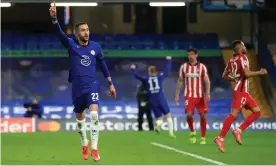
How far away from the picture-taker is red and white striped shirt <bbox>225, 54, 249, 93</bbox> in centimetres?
1655

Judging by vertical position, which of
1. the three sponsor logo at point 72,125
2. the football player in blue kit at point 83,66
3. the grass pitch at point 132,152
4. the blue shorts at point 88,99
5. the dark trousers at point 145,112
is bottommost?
the three sponsor logo at point 72,125

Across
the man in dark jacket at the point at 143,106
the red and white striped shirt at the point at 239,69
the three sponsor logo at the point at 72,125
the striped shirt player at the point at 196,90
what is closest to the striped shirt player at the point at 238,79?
the red and white striped shirt at the point at 239,69

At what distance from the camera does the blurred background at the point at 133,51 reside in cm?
3653

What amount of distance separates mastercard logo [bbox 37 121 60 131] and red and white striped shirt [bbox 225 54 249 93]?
13.7m

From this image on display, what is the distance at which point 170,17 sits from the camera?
1594 inches

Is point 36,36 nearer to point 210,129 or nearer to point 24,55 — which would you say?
point 24,55

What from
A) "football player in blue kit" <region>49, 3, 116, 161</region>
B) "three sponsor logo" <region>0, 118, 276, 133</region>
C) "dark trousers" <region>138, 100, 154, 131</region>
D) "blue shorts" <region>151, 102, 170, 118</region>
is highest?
"football player in blue kit" <region>49, 3, 116, 161</region>

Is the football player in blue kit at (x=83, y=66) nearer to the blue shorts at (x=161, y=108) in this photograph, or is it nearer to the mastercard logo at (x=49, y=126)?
the blue shorts at (x=161, y=108)

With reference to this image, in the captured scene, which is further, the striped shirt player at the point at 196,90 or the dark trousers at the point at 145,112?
the dark trousers at the point at 145,112

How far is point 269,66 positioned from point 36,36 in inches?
440

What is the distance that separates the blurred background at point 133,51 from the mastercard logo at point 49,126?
609cm

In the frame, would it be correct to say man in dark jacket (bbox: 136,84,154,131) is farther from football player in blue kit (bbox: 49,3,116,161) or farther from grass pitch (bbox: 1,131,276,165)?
football player in blue kit (bbox: 49,3,116,161)

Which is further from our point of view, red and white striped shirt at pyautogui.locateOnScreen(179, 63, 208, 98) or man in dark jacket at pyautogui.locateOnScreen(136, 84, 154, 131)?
man in dark jacket at pyautogui.locateOnScreen(136, 84, 154, 131)

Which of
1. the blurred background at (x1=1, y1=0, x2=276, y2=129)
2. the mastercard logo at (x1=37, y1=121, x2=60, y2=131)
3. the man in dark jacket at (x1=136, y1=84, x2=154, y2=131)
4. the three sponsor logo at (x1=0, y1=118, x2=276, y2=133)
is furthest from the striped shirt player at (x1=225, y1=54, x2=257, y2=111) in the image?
the blurred background at (x1=1, y1=0, x2=276, y2=129)
